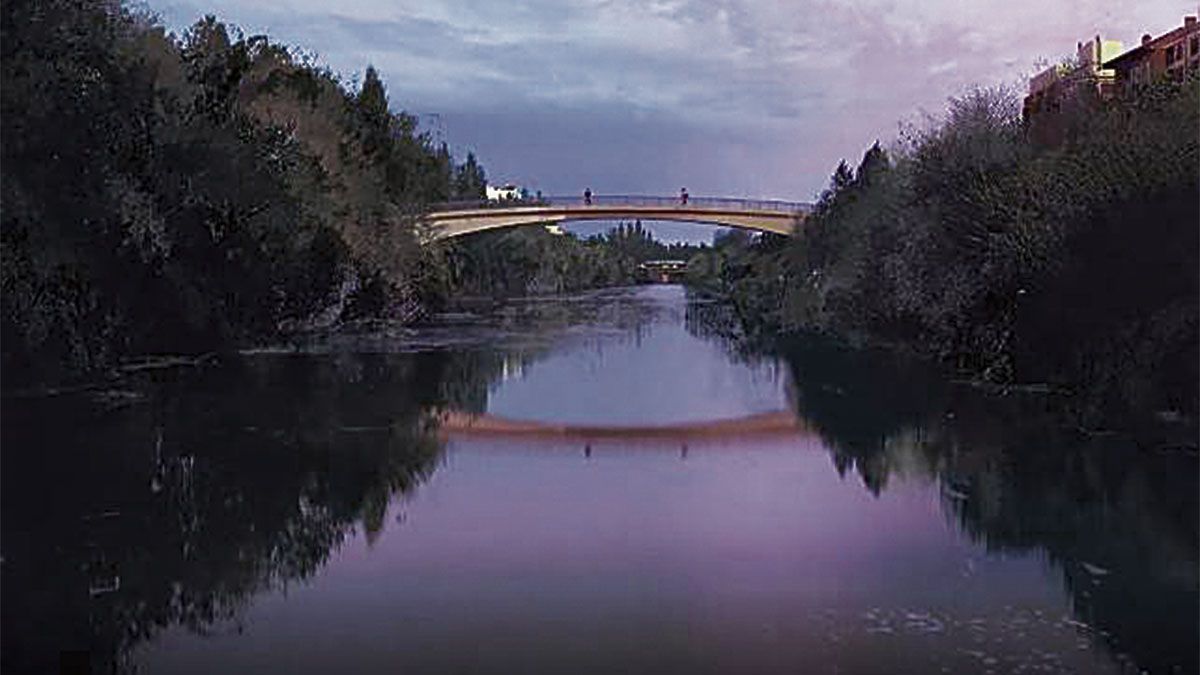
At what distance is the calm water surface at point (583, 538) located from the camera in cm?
1150

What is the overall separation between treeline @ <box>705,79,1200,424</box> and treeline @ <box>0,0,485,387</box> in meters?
16.8

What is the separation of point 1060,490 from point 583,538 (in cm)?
686

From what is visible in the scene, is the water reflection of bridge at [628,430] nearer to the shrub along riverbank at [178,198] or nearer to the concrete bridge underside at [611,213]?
the shrub along riverbank at [178,198]

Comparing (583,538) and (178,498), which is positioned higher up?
(178,498)

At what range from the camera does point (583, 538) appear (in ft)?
51.8

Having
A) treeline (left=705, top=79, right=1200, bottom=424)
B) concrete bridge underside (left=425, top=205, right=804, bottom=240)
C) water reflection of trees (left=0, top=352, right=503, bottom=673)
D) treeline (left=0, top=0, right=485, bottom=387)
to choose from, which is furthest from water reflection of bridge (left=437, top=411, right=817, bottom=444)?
concrete bridge underside (left=425, top=205, right=804, bottom=240)

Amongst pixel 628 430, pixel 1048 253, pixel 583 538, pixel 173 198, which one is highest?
pixel 173 198

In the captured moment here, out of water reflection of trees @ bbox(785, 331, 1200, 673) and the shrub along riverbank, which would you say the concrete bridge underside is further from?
water reflection of trees @ bbox(785, 331, 1200, 673)

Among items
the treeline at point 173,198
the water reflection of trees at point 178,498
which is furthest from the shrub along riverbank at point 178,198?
the water reflection of trees at point 178,498

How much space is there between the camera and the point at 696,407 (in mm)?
30297

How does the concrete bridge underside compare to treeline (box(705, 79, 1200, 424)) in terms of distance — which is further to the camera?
the concrete bridge underside

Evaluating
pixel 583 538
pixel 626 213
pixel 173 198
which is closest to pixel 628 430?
pixel 583 538

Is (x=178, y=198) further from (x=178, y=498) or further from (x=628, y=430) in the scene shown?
(x=178, y=498)

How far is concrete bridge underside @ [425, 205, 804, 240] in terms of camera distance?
79.5 m
